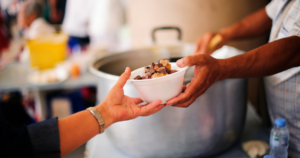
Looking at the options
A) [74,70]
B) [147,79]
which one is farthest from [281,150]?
[74,70]

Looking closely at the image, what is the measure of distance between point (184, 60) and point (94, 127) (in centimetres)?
39

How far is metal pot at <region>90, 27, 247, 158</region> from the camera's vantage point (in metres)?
0.81

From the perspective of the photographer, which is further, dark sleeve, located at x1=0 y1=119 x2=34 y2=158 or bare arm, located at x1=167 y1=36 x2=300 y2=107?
bare arm, located at x1=167 y1=36 x2=300 y2=107

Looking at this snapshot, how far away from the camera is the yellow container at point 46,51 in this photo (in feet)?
7.30

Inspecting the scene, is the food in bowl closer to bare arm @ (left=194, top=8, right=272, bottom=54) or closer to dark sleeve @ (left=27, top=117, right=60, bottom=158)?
dark sleeve @ (left=27, top=117, right=60, bottom=158)

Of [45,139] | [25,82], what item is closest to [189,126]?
[45,139]

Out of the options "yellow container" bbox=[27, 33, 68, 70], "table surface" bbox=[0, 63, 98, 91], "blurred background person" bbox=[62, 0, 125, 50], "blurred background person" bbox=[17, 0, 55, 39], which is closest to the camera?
"table surface" bbox=[0, 63, 98, 91]

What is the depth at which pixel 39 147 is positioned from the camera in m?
0.62

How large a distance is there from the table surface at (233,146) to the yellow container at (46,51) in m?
1.56

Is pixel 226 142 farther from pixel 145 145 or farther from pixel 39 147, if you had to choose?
pixel 39 147

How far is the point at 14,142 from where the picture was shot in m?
0.60

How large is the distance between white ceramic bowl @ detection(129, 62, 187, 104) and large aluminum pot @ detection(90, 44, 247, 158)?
0.12 m

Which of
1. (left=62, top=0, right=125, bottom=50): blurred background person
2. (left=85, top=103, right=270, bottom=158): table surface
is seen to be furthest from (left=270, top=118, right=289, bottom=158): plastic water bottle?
(left=62, top=0, right=125, bottom=50): blurred background person

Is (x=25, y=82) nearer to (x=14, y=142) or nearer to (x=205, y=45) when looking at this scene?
(x=14, y=142)
